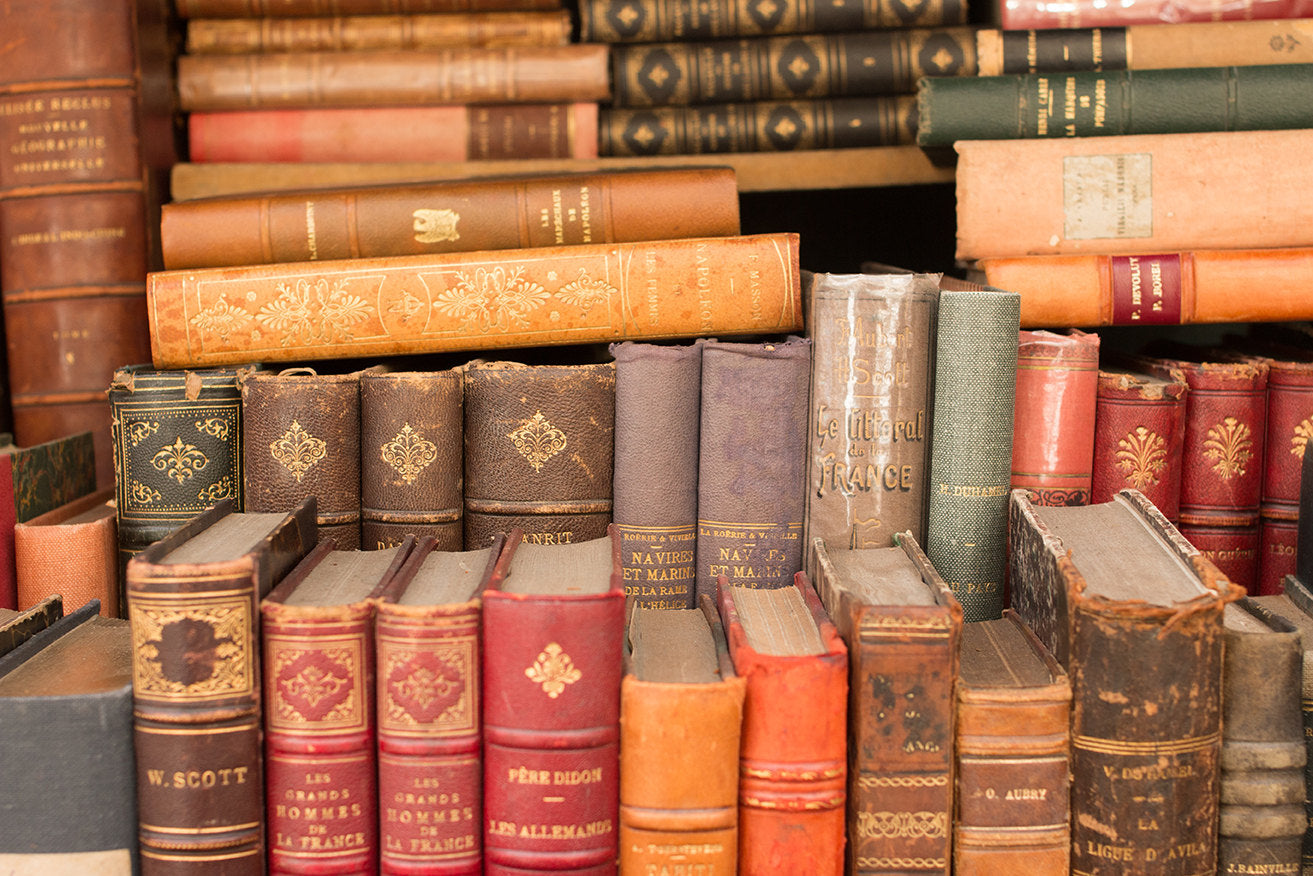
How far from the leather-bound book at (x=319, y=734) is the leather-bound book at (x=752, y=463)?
0.42 metres

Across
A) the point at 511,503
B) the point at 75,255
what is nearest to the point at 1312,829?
the point at 511,503

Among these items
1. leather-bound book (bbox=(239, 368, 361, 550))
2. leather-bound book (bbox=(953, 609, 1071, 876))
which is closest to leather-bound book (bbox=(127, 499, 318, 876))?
Answer: leather-bound book (bbox=(239, 368, 361, 550))

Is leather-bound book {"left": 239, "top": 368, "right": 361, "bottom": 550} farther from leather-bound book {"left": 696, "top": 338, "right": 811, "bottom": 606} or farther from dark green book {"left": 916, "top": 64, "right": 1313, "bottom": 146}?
dark green book {"left": 916, "top": 64, "right": 1313, "bottom": 146}

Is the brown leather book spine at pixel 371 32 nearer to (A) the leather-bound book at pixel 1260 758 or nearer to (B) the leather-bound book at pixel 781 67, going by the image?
(B) the leather-bound book at pixel 781 67

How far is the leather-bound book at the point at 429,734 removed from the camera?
1.02m

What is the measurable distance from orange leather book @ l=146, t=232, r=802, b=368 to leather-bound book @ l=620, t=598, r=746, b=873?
0.49 metres

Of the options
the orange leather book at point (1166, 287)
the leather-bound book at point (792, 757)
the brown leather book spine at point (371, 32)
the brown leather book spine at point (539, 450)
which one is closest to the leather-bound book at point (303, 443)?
the brown leather book spine at point (539, 450)

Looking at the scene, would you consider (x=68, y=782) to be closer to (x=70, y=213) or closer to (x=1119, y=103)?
(x=70, y=213)

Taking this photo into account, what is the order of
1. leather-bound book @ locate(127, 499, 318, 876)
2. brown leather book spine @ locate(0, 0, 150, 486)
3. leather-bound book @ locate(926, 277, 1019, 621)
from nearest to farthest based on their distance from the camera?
leather-bound book @ locate(127, 499, 318, 876), leather-bound book @ locate(926, 277, 1019, 621), brown leather book spine @ locate(0, 0, 150, 486)

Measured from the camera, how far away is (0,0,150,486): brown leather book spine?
149 centimetres

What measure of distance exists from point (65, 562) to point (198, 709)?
17.0 inches

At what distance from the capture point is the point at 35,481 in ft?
4.50

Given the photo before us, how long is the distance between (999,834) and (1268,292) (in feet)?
2.59

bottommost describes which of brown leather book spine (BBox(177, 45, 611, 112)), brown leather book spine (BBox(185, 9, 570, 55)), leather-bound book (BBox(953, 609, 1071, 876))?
leather-bound book (BBox(953, 609, 1071, 876))
